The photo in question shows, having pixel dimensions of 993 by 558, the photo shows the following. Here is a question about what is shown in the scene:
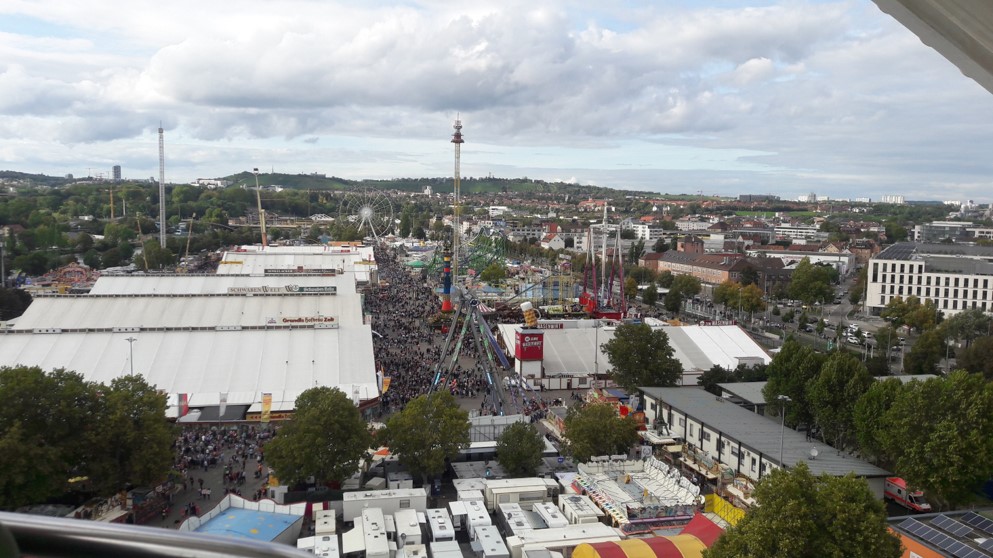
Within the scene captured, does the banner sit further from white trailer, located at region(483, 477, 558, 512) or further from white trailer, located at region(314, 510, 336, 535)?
white trailer, located at region(483, 477, 558, 512)

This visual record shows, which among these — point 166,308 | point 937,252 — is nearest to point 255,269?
point 166,308

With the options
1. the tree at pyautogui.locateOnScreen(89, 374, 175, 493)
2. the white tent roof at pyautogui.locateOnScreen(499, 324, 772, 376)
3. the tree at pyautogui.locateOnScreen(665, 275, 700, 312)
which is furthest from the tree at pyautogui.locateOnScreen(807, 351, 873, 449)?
the tree at pyautogui.locateOnScreen(665, 275, 700, 312)

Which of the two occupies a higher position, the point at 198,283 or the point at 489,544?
the point at 198,283

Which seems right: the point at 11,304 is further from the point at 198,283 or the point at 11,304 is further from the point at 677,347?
the point at 677,347

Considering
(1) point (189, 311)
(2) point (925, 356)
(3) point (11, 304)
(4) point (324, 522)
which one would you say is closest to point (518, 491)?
(4) point (324, 522)

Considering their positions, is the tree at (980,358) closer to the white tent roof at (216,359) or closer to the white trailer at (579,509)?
the white trailer at (579,509)

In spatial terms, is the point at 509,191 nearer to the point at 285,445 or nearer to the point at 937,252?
the point at 937,252

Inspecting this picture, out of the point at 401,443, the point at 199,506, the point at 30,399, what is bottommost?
the point at 199,506
